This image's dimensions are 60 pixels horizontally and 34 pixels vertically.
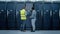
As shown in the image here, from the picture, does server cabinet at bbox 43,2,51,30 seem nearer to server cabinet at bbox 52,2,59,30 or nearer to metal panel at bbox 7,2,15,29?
server cabinet at bbox 52,2,59,30

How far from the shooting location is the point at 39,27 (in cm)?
1529

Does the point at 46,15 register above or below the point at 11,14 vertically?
below

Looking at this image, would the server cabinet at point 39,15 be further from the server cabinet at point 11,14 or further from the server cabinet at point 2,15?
the server cabinet at point 2,15

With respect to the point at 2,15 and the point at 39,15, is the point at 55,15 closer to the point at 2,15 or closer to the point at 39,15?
the point at 39,15

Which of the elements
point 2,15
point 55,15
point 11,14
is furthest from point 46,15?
point 2,15

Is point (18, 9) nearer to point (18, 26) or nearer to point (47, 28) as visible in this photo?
point (18, 26)

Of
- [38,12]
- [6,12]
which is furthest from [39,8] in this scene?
[6,12]

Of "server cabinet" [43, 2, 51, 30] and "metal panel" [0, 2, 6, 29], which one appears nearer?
"metal panel" [0, 2, 6, 29]

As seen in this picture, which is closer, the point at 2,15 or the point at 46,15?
the point at 2,15

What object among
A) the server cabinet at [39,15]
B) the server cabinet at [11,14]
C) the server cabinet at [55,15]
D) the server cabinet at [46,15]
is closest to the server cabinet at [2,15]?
the server cabinet at [11,14]

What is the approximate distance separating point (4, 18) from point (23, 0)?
6.65 feet

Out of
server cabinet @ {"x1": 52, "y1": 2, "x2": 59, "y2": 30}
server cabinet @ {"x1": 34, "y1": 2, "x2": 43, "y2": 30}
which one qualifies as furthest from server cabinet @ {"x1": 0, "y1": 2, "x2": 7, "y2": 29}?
server cabinet @ {"x1": 52, "y1": 2, "x2": 59, "y2": 30}

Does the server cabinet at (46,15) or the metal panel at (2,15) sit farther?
the server cabinet at (46,15)

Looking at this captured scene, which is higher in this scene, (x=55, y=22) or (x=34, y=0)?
(x=34, y=0)
